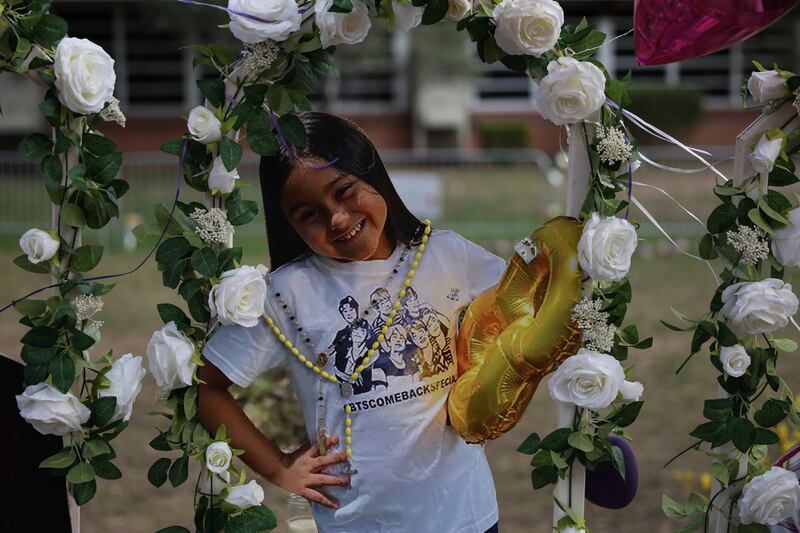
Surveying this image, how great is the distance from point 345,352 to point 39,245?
0.81 m

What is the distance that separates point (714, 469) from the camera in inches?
103

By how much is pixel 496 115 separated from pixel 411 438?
54.9 feet

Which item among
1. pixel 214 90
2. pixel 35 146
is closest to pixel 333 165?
pixel 214 90

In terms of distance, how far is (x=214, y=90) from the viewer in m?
2.46

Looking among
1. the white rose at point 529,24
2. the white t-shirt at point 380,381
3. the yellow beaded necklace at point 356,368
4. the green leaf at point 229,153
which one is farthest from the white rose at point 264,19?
the yellow beaded necklace at point 356,368

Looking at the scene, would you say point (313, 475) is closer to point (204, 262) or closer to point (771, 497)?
point (204, 262)

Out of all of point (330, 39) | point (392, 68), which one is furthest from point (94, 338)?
point (392, 68)

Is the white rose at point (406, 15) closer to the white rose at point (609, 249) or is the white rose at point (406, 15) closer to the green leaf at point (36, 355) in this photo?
the white rose at point (609, 249)

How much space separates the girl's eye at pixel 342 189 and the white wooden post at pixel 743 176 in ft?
3.34

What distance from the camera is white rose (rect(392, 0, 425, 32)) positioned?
7.98ft

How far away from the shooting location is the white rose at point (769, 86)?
8.25ft

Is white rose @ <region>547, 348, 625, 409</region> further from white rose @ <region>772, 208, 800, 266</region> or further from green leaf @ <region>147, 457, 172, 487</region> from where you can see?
green leaf @ <region>147, 457, 172, 487</region>

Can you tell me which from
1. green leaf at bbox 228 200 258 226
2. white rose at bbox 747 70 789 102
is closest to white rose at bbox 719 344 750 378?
white rose at bbox 747 70 789 102

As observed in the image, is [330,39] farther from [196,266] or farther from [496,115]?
[496,115]
